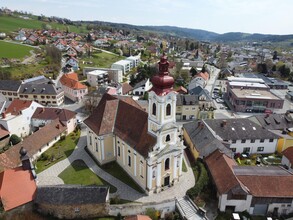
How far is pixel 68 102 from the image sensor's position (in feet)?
268

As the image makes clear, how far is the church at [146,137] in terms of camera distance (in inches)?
1329

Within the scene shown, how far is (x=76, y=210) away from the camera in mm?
32781

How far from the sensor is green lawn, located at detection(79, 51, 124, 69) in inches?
5138

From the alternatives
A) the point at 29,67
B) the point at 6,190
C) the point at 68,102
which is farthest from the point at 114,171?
the point at 29,67

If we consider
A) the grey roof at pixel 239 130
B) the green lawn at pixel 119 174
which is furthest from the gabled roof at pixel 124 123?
the grey roof at pixel 239 130

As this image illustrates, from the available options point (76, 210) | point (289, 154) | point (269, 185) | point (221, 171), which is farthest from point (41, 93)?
point (289, 154)

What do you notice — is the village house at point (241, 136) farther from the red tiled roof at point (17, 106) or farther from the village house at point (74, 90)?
the village house at point (74, 90)

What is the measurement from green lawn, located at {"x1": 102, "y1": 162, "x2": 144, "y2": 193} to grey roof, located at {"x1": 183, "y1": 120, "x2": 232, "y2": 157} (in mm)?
13844

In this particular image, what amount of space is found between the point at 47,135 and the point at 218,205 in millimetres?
37241

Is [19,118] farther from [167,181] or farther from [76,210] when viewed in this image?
[167,181]

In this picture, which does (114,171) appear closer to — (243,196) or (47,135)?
(47,135)

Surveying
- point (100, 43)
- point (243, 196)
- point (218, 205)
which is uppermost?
point (100, 43)

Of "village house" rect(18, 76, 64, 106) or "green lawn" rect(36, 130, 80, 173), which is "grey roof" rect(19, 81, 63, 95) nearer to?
"village house" rect(18, 76, 64, 106)

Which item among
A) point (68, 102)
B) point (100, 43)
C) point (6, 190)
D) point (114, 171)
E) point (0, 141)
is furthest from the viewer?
point (100, 43)
